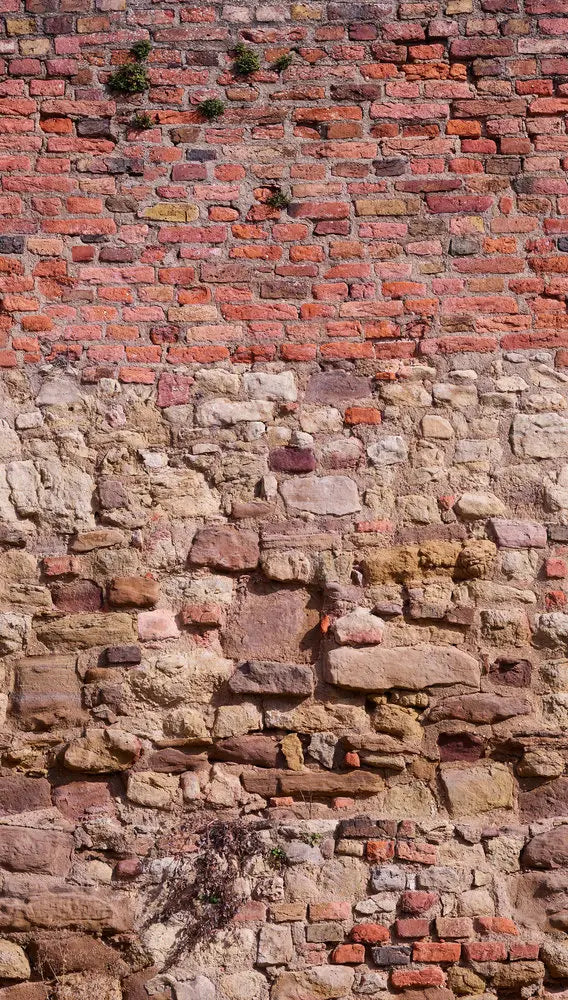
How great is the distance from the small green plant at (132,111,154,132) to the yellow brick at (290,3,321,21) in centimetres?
70

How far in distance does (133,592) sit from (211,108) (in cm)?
186

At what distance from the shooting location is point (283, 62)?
12.7ft

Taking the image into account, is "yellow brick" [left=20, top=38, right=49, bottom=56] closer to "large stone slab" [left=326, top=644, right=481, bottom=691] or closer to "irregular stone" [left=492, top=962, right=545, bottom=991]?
"large stone slab" [left=326, top=644, right=481, bottom=691]

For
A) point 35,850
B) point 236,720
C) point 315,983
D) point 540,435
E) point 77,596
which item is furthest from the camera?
point 540,435

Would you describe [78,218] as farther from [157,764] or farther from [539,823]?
[539,823]

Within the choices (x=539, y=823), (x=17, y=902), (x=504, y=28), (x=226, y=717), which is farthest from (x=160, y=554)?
(x=504, y=28)

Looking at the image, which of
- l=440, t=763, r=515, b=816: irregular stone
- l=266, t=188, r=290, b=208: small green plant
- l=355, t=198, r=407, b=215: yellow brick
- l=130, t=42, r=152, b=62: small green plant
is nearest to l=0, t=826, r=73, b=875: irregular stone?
l=440, t=763, r=515, b=816: irregular stone

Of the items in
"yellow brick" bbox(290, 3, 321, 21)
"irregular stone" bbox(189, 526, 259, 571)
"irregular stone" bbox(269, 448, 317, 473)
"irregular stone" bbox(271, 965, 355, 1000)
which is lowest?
"irregular stone" bbox(271, 965, 355, 1000)

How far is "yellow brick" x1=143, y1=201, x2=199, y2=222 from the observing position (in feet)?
12.4

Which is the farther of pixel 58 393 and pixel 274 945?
pixel 58 393

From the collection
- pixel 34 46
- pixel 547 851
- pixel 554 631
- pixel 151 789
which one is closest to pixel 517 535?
pixel 554 631

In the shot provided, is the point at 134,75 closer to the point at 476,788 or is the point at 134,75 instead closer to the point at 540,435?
the point at 540,435

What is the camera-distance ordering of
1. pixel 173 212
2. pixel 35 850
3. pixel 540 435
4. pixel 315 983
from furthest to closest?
pixel 173 212 < pixel 540 435 < pixel 35 850 < pixel 315 983

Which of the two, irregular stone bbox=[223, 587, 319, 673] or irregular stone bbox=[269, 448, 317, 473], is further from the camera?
irregular stone bbox=[269, 448, 317, 473]
